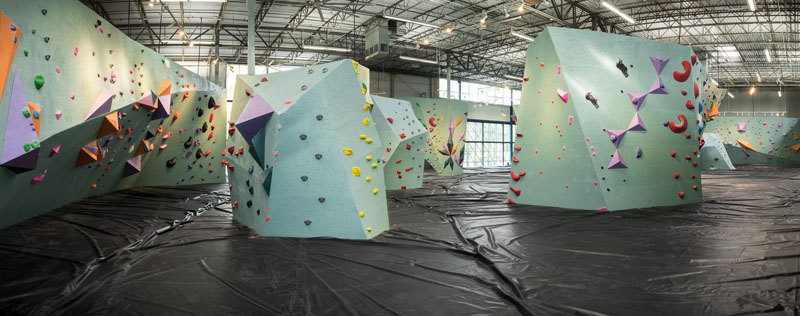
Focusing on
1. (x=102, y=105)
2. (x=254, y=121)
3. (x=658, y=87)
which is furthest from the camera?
(x=658, y=87)

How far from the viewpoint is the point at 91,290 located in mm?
2236

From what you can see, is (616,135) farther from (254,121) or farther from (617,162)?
(254,121)

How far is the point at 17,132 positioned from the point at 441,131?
10.7 metres

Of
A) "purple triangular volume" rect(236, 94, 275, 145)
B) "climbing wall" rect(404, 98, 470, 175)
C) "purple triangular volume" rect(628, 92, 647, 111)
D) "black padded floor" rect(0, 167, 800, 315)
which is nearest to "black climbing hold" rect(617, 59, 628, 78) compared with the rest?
"purple triangular volume" rect(628, 92, 647, 111)

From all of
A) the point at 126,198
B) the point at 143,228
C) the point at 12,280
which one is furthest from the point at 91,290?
the point at 126,198

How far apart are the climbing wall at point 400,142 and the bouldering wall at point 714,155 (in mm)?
10952

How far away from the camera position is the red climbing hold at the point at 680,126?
5.26m

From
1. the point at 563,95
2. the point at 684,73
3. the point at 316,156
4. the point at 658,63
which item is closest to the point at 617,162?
the point at 563,95

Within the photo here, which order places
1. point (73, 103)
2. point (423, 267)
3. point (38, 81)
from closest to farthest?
point (423, 267) → point (38, 81) → point (73, 103)

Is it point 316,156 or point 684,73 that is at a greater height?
point 684,73

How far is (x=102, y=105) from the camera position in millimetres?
4379

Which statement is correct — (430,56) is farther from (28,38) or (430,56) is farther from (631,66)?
(28,38)

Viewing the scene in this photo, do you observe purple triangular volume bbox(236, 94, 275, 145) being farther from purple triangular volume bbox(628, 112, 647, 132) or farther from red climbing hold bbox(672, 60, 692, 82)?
red climbing hold bbox(672, 60, 692, 82)

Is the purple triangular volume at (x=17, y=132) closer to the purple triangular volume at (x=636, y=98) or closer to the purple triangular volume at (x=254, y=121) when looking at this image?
the purple triangular volume at (x=254, y=121)
